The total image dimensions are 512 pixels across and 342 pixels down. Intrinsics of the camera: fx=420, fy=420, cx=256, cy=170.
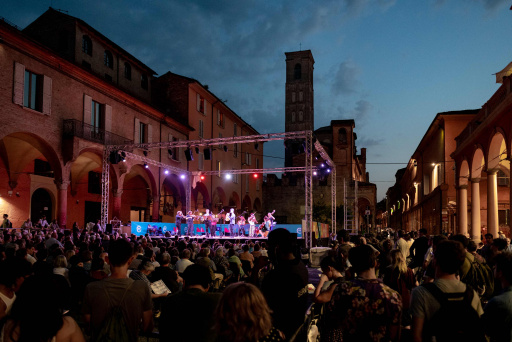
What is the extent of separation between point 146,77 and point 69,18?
8.63 metres

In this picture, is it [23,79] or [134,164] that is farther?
[134,164]

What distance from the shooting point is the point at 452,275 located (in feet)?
10.1

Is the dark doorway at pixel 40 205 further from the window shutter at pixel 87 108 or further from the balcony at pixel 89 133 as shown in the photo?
the window shutter at pixel 87 108

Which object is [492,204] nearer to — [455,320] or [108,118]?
[455,320]

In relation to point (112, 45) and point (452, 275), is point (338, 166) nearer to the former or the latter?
point (112, 45)

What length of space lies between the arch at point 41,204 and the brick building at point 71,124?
59 mm

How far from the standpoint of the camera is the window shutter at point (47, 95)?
63.4 feet

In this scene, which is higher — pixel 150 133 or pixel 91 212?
pixel 150 133

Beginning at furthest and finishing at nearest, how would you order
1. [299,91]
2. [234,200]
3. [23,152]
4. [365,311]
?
[299,91], [234,200], [23,152], [365,311]

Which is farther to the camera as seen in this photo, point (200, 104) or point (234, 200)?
point (234, 200)

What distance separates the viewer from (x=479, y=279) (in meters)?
5.19

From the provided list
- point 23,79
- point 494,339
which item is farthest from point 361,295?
point 23,79

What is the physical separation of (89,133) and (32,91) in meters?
3.63

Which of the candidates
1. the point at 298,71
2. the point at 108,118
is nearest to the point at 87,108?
the point at 108,118
